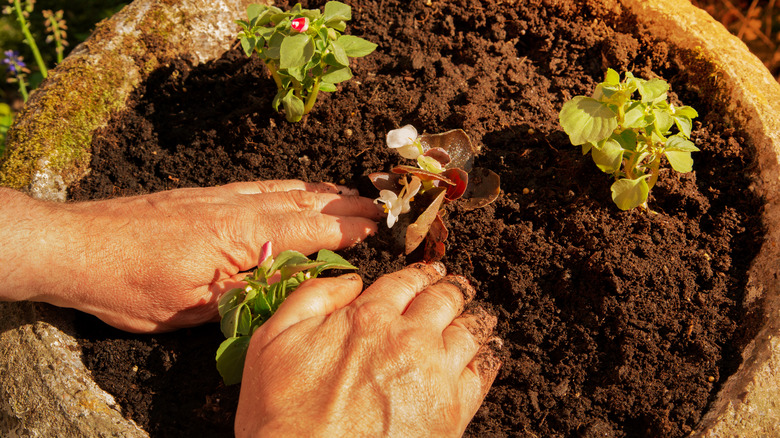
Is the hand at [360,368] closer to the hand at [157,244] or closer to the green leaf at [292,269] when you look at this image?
the green leaf at [292,269]

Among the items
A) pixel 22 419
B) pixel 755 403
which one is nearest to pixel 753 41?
pixel 755 403

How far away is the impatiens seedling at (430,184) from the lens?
1.64 meters

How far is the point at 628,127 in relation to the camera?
1626mm

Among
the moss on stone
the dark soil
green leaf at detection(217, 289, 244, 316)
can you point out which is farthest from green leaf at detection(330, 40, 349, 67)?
the moss on stone

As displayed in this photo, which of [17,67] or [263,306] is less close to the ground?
[263,306]

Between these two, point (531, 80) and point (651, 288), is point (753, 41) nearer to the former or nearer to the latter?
point (531, 80)

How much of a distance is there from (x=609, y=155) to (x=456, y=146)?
0.49m

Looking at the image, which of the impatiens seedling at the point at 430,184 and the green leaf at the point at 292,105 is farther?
the green leaf at the point at 292,105

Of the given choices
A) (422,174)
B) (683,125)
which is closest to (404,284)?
(422,174)

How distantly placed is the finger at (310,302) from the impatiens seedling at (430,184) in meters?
0.24

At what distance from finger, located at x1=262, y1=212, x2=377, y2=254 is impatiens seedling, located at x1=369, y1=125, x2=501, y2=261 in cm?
17

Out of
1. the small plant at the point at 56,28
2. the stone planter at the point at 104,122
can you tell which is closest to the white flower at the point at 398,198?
the stone planter at the point at 104,122

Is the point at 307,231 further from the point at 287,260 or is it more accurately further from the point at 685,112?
the point at 685,112

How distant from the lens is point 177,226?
173 centimetres
